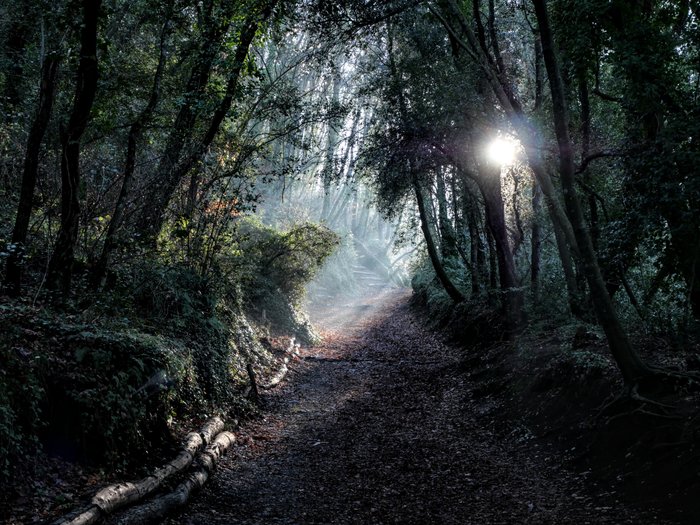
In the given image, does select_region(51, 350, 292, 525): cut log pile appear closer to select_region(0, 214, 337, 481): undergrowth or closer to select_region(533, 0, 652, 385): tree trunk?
select_region(0, 214, 337, 481): undergrowth

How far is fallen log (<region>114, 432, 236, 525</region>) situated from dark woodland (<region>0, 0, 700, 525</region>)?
34 millimetres

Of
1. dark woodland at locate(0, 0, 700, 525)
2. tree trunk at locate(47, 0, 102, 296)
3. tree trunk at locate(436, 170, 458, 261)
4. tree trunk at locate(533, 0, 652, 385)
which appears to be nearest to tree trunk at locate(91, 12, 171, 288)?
dark woodland at locate(0, 0, 700, 525)

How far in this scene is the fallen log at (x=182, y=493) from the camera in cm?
506

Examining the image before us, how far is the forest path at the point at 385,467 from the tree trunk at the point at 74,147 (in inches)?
153

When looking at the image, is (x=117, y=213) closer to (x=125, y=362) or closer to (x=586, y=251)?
(x=125, y=362)

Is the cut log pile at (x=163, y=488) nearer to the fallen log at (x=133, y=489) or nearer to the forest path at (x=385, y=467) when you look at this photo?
the fallen log at (x=133, y=489)

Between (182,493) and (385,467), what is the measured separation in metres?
2.90

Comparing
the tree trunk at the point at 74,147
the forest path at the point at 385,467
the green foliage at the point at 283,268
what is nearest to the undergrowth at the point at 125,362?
the tree trunk at the point at 74,147

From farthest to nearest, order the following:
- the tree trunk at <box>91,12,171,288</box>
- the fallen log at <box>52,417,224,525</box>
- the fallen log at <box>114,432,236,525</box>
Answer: the tree trunk at <box>91,12,171,288</box>, the fallen log at <box>114,432,236,525</box>, the fallen log at <box>52,417,224,525</box>

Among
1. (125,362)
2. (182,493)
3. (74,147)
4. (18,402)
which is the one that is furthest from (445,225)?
(18,402)

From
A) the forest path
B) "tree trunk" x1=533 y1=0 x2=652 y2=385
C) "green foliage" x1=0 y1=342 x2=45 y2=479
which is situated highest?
"tree trunk" x1=533 y1=0 x2=652 y2=385

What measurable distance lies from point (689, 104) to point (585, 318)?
515 cm

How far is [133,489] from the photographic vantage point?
531 centimetres

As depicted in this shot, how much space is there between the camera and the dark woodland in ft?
19.1
